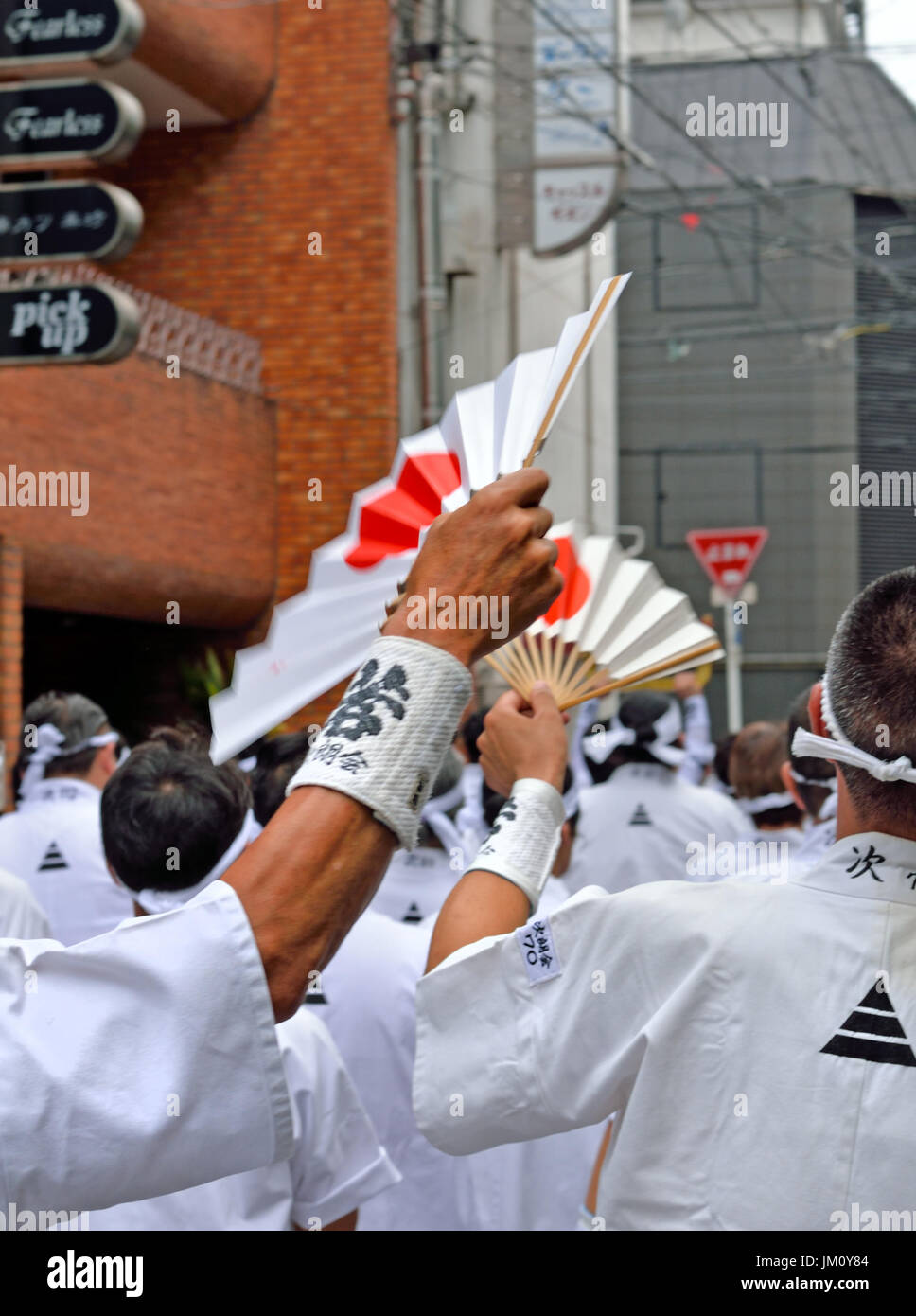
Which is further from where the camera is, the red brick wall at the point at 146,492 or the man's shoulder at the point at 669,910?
the red brick wall at the point at 146,492

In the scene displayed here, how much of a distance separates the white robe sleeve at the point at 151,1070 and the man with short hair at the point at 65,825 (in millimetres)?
3384

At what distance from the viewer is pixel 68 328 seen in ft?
21.6

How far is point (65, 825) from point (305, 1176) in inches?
96.9

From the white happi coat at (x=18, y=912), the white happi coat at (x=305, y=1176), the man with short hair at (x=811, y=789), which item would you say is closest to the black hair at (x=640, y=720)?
the man with short hair at (x=811, y=789)

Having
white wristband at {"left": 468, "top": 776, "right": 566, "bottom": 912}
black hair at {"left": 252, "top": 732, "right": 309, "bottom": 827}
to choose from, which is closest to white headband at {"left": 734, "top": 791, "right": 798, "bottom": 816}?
black hair at {"left": 252, "top": 732, "right": 309, "bottom": 827}

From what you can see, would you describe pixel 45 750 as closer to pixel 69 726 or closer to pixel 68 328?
pixel 69 726

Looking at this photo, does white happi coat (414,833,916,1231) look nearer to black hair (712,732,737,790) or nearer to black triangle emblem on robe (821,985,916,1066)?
black triangle emblem on robe (821,985,916,1066)

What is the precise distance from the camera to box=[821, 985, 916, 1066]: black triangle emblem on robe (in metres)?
1.67

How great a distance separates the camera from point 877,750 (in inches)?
68.7

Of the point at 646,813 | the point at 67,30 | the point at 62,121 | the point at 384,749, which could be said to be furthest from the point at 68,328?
the point at 384,749

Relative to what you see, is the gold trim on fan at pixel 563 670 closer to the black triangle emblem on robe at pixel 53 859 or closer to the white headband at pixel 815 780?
the white headband at pixel 815 780

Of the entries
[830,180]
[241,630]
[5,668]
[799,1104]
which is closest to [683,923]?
[799,1104]

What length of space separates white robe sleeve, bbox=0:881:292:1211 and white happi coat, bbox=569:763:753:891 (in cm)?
454

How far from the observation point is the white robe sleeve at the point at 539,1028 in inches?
69.4
